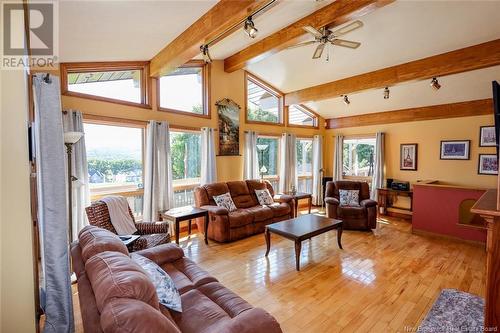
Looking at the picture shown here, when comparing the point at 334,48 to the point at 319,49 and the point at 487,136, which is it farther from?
the point at 487,136

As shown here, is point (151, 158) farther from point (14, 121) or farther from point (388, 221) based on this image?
point (388, 221)

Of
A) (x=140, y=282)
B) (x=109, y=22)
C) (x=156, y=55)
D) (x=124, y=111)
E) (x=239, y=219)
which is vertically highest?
(x=156, y=55)

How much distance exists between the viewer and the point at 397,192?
5.82m

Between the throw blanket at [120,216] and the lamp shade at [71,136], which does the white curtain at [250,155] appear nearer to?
the throw blanket at [120,216]

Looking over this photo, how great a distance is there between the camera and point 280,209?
5043 mm

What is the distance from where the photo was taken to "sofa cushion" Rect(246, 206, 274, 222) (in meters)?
4.61

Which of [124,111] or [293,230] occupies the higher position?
[124,111]

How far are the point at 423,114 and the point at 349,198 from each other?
2687 millimetres

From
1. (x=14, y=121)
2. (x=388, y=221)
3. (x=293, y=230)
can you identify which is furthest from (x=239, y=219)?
(x=388, y=221)

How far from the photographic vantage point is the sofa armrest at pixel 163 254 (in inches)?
90.0

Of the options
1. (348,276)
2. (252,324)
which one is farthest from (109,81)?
(348,276)

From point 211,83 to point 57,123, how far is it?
12.2ft

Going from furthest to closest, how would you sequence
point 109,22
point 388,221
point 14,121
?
point 388,221 → point 109,22 → point 14,121

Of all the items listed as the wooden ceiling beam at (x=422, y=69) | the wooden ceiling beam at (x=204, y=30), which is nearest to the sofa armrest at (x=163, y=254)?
the wooden ceiling beam at (x=204, y=30)
